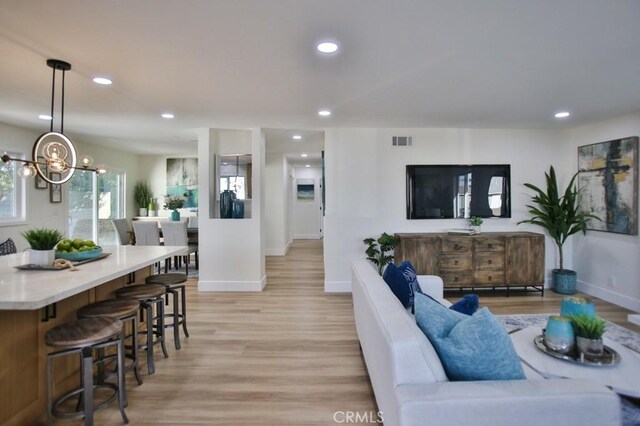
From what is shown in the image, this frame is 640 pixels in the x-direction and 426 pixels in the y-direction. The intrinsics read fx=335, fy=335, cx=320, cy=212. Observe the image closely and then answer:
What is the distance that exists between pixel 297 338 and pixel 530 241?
11.3ft

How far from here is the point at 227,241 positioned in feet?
16.4

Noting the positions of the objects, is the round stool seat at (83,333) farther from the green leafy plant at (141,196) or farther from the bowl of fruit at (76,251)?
the green leafy plant at (141,196)

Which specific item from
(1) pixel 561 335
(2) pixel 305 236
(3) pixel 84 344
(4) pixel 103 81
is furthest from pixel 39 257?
(2) pixel 305 236

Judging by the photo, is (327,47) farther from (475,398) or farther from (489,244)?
(489,244)

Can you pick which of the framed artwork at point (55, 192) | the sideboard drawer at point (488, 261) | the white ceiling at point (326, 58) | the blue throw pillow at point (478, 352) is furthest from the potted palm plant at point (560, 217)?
the framed artwork at point (55, 192)

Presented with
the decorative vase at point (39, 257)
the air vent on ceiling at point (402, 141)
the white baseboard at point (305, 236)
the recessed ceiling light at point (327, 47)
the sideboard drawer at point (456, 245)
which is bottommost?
the white baseboard at point (305, 236)

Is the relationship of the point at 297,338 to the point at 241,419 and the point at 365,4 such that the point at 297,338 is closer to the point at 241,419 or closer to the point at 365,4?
the point at 241,419

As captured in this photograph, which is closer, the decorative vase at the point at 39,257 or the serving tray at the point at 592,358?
the serving tray at the point at 592,358

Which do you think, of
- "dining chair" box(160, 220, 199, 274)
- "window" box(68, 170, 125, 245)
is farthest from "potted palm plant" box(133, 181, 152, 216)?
"dining chair" box(160, 220, 199, 274)

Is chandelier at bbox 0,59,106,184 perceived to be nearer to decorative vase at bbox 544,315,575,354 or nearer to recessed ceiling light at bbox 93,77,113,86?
recessed ceiling light at bbox 93,77,113,86

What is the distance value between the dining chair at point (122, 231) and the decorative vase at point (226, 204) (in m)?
2.54

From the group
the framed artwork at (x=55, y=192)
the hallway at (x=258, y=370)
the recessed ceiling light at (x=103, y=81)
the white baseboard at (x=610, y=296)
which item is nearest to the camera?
the hallway at (x=258, y=370)

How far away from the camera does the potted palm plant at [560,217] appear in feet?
15.3

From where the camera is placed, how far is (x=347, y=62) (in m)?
2.57
